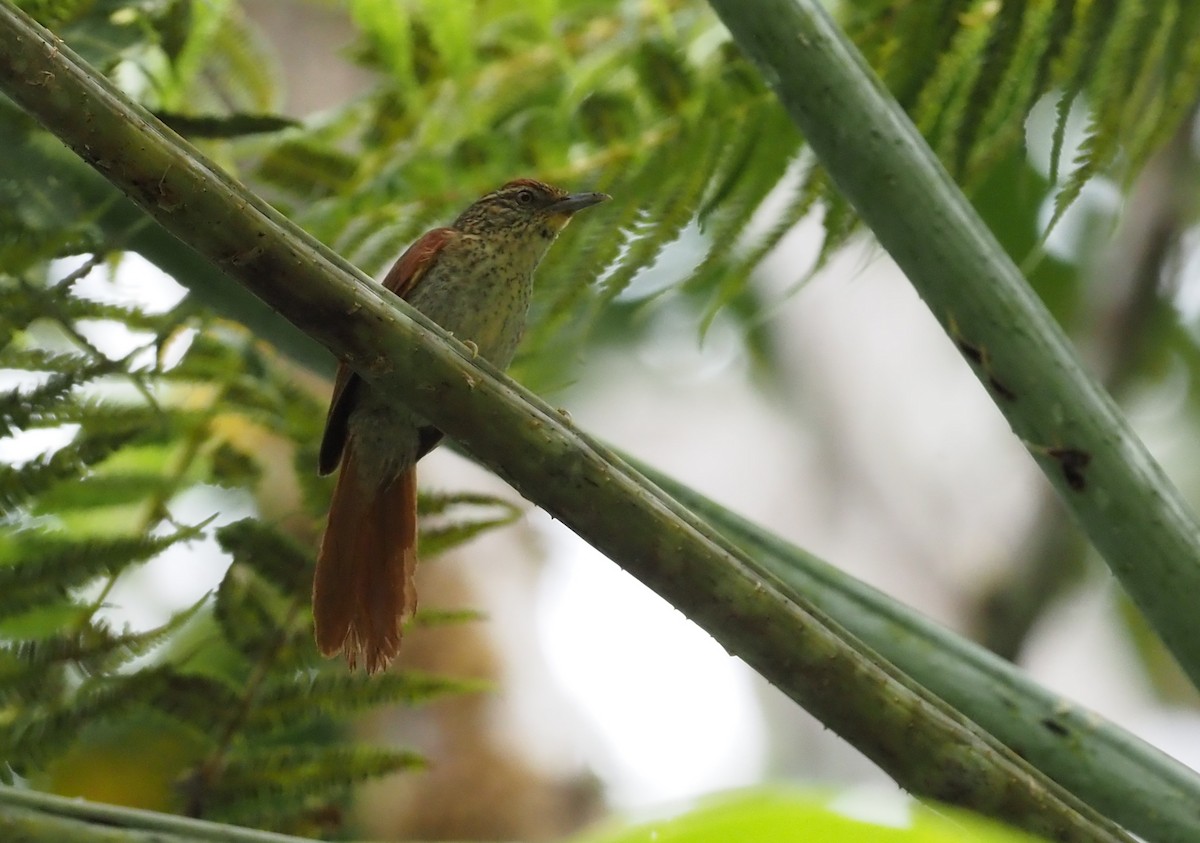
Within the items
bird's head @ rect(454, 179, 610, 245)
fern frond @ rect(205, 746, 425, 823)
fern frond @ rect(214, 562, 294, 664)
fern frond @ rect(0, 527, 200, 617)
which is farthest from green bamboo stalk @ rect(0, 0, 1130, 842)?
bird's head @ rect(454, 179, 610, 245)

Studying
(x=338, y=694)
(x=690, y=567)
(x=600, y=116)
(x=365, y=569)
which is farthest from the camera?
(x=600, y=116)

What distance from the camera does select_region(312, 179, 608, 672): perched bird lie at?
1.67 m

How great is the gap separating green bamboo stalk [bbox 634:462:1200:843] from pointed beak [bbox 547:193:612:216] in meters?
0.85

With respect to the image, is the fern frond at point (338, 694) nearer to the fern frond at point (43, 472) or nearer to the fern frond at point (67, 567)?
the fern frond at point (67, 567)

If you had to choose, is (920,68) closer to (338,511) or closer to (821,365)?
(338,511)

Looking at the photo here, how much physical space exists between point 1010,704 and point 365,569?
0.89 m

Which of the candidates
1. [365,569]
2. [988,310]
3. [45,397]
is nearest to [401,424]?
[365,569]

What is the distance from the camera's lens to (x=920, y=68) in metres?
1.58

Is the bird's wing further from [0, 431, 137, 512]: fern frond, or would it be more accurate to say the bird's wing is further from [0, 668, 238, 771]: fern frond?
[0, 668, 238, 771]: fern frond

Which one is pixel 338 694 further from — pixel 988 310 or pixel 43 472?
pixel 988 310

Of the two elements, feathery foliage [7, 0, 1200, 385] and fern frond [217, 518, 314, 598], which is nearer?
feathery foliage [7, 0, 1200, 385]

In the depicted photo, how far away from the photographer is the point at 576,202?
207cm

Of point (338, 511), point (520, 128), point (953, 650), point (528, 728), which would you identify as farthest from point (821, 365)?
point (953, 650)

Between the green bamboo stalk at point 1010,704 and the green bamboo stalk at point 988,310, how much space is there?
0.10m
